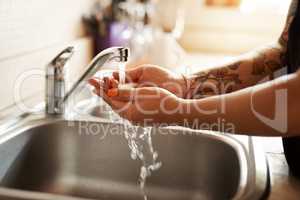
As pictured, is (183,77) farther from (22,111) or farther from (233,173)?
(22,111)

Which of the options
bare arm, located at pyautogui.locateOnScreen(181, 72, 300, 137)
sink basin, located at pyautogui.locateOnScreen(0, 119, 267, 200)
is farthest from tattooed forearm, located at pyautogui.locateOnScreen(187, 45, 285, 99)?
bare arm, located at pyautogui.locateOnScreen(181, 72, 300, 137)

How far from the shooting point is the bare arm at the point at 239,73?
101cm

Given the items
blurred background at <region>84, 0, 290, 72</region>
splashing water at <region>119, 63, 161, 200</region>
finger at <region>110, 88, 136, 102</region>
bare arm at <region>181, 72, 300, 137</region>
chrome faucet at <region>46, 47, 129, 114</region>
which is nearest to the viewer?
bare arm at <region>181, 72, 300, 137</region>

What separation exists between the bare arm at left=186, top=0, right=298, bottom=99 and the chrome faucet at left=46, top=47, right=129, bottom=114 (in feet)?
0.76

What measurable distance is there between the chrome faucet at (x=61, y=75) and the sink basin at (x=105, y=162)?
0.20ft

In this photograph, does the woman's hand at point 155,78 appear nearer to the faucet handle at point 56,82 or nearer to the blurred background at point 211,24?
the faucet handle at point 56,82

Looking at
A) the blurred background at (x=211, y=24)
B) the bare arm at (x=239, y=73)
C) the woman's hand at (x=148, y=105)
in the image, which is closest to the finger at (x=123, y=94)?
the woman's hand at (x=148, y=105)

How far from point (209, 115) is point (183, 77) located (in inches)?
13.5

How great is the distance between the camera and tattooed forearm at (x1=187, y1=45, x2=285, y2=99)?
1.01 m

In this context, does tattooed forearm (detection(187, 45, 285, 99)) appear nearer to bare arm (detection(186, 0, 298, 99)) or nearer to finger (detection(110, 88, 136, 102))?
bare arm (detection(186, 0, 298, 99))

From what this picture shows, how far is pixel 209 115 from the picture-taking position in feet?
2.25

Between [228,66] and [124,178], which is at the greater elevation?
[228,66]

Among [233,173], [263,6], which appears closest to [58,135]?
[233,173]

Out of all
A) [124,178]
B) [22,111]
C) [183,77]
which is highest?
[183,77]
